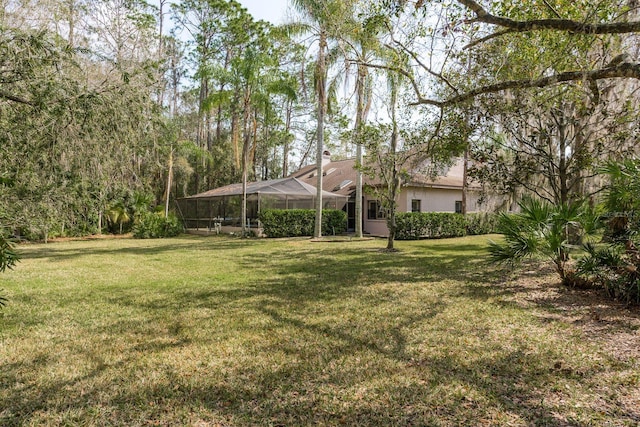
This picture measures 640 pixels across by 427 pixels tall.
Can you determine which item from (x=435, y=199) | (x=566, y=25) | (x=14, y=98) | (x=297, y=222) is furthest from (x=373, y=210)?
(x=14, y=98)

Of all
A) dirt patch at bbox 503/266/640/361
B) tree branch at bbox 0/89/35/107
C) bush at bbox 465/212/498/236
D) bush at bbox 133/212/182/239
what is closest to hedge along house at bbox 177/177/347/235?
bush at bbox 133/212/182/239

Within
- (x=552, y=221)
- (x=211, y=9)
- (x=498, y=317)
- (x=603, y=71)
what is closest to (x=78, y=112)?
(x=498, y=317)

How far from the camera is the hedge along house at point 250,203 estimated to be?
22.3 metres

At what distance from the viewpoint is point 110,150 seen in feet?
22.0

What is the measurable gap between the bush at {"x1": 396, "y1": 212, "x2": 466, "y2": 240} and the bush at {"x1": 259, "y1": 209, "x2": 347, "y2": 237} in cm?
371

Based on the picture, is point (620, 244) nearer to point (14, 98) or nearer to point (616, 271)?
point (616, 271)

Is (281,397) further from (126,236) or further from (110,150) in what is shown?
(126,236)

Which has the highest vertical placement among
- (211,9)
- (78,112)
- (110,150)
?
(211,9)

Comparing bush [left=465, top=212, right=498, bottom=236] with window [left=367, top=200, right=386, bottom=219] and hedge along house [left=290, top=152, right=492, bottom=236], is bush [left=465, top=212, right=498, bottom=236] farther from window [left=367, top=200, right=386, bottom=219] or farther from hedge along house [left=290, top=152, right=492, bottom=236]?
window [left=367, top=200, right=386, bottom=219]

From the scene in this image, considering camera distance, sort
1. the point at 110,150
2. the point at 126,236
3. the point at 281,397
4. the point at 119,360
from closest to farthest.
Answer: the point at 281,397
the point at 119,360
the point at 110,150
the point at 126,236

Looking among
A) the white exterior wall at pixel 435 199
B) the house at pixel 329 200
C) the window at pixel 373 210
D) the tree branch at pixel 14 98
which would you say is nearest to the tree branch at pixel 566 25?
the tree branch at pixel 14 98

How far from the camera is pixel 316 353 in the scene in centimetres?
441

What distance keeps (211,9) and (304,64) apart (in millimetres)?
19739

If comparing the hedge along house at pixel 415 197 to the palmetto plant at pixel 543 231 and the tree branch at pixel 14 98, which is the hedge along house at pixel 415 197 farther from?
the tree branch at pixel 14 98
